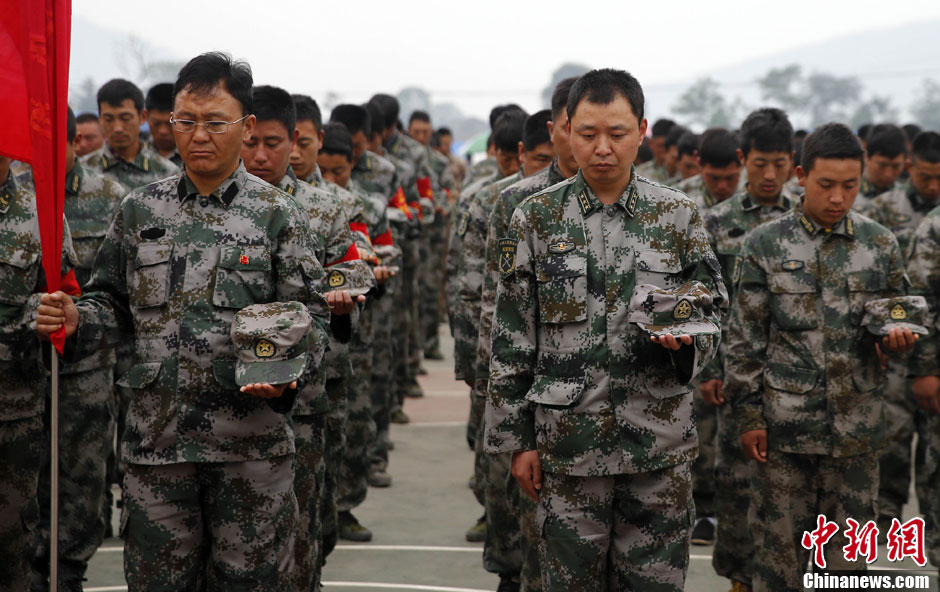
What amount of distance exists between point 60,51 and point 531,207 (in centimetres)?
167

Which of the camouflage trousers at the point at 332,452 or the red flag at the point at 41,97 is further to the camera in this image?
the camouflage trousers at the point at 332,452

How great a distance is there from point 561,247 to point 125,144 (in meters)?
4.50

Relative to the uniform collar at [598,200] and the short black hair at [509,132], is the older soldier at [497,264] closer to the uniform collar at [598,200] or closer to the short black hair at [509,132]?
the uniform collar at [598,200]

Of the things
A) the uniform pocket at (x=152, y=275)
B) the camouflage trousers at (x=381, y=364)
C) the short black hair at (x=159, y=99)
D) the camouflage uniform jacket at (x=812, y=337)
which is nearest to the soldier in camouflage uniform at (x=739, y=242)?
the camouflage uniform jacket at (x=812, y=337)

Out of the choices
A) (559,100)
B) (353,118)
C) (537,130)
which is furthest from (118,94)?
(559,100)

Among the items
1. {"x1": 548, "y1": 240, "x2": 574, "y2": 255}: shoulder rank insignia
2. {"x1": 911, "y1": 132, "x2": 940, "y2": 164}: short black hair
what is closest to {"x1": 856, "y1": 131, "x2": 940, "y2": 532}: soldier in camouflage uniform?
{"x1": 911, "y1": 132, "x2": 940, "y2": 164}: short black hair

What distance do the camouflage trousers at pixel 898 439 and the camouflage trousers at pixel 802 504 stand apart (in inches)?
79.7

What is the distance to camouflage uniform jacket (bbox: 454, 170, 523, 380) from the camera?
18.5ft

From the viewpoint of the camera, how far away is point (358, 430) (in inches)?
260

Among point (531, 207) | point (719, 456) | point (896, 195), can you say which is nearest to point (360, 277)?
point (531, 207)

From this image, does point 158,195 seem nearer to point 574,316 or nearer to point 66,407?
point 574,316

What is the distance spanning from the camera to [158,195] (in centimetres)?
381

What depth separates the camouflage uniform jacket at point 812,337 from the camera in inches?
187

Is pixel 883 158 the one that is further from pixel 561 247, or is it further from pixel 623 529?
pixel 623 529
